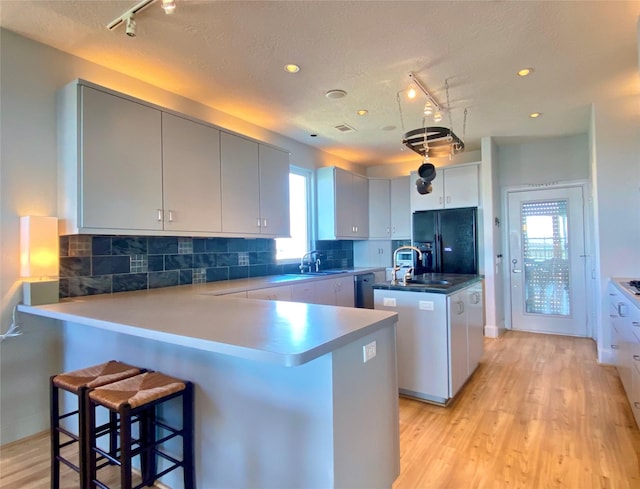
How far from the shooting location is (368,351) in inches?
61.7

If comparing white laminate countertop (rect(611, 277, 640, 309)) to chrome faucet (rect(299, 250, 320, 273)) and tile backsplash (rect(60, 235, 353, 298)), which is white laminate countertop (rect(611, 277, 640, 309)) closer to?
chrome faucet (rect(299, 250, 320, 273))

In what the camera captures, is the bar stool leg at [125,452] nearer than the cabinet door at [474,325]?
Yes

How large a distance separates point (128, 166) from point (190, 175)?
53 centimetres

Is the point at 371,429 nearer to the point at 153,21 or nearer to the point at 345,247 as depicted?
the point at 153,21

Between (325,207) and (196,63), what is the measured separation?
275 cm

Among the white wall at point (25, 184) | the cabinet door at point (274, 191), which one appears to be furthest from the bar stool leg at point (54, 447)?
the cabinet door at point (274, 191)

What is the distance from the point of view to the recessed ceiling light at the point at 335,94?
3316 millimetres

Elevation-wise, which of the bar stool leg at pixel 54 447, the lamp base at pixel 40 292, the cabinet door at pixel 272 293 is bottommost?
the bar stool leg at pixel 54 447

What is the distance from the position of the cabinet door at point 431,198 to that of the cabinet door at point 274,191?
7.32ft

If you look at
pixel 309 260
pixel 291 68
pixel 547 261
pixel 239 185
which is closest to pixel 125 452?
pixel 239 185

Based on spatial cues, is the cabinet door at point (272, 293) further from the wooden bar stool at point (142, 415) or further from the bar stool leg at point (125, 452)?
the bar stool leg at point (125, 452)

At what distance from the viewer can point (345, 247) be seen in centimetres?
605

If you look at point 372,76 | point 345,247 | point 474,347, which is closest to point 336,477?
point 474,347

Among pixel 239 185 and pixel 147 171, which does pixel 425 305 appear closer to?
pixel 239 185
